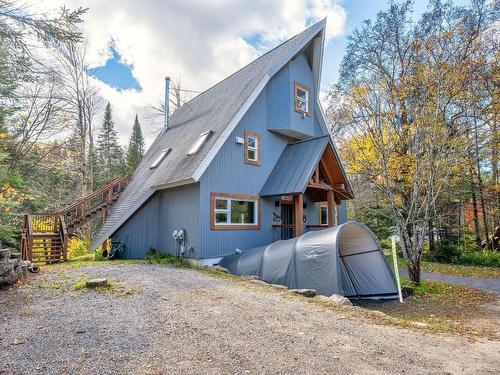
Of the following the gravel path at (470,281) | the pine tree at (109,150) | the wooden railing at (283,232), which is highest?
the pine tree at (109,150)

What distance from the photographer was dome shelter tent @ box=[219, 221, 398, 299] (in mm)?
7840

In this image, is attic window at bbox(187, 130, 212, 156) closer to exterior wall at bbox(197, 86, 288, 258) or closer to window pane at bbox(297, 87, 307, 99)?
exterior wall at bbox(197, 86, 288, 258)

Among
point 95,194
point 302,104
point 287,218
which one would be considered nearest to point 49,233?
point 95,194

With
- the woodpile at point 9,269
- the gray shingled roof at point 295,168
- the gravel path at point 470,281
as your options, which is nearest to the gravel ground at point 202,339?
the woodpile at point 9,269

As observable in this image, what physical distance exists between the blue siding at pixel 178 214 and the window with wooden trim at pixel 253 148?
2.52 metres

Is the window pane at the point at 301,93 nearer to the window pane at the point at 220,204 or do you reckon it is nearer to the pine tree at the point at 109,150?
the window pane at the point at 220,204

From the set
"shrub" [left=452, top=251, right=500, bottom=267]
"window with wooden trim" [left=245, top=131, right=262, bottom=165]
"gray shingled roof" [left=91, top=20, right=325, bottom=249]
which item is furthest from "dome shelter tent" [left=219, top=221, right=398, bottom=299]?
"shrub" [left=452, top=251, right=500, bottom=267]

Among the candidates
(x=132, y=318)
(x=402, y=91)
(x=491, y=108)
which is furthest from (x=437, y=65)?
(x=132, y=318)

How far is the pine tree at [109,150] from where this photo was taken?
1368 inches

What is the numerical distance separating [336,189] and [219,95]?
7.15m

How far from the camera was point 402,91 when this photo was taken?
10.9 meters

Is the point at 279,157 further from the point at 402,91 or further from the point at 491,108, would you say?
the point at 491,108

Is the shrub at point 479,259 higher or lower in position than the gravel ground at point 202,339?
lower

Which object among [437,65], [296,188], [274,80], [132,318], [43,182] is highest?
[274,80]
